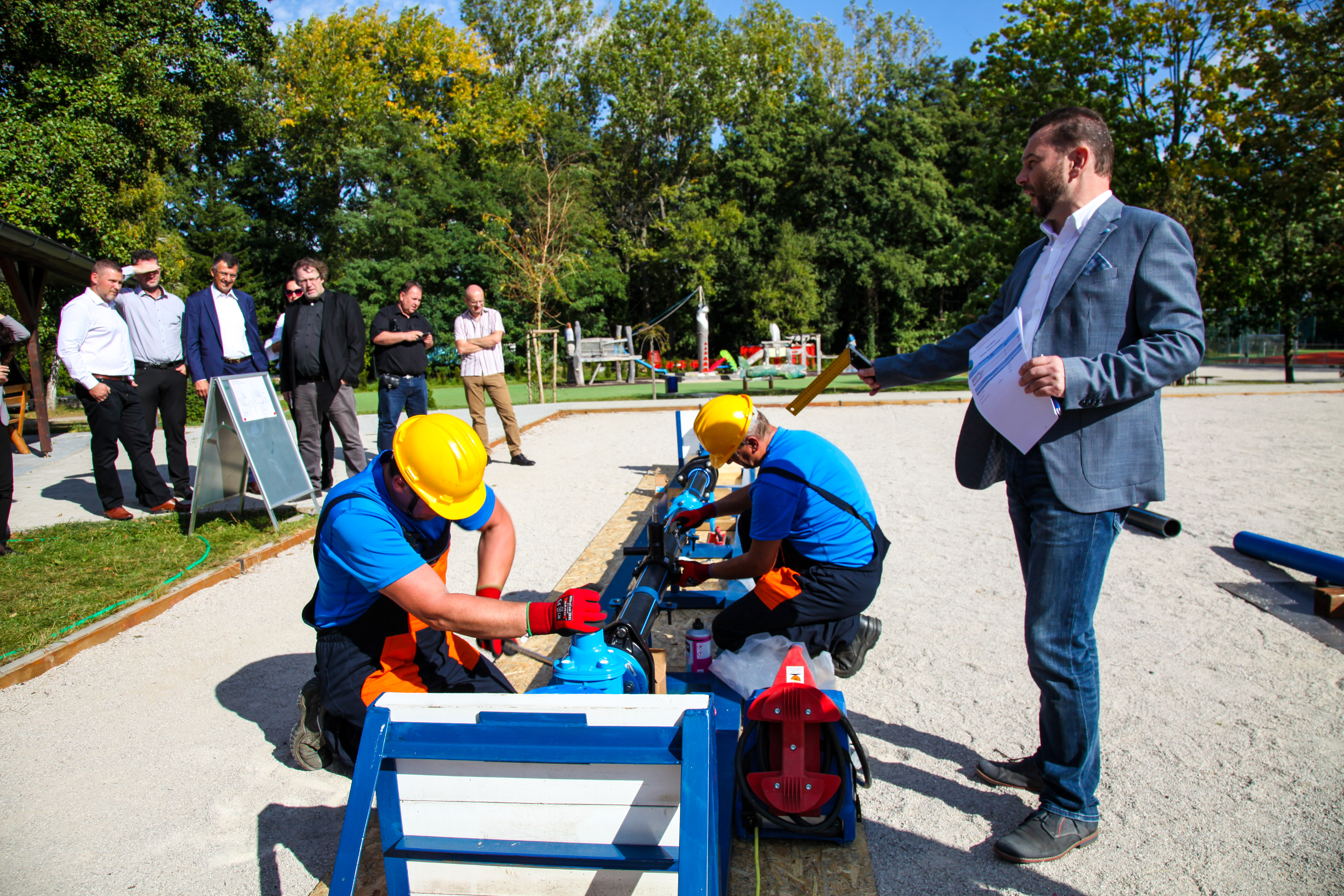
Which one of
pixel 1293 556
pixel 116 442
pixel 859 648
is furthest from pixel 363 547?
pixel 116 442

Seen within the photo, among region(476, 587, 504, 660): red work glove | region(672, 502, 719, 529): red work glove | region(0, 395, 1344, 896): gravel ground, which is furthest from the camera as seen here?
region(672, 502, 719, 529): red work glove

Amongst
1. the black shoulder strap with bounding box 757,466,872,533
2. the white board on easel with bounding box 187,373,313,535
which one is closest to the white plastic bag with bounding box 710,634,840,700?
the black shoulder strap with bounding box 757,466,872,533

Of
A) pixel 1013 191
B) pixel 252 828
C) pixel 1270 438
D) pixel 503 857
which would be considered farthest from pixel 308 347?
pixel 1013 191

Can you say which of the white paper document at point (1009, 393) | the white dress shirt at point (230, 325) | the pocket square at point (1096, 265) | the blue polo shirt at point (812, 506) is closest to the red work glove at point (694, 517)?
the blue polo shirt at point (812, 506)

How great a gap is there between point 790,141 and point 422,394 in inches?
1096

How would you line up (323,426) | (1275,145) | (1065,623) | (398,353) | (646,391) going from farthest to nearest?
1. (646,391)
2. (1275,145)
3. (398,353)
4. (323,426)
5. (1065,623)

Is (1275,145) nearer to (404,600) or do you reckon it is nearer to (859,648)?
(859,648)

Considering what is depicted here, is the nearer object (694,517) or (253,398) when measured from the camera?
(694,517)

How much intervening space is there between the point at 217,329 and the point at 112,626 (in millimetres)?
3158

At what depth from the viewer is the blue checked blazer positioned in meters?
1.88

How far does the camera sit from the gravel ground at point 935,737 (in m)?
2.23

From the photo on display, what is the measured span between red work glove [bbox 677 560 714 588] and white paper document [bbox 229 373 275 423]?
380cm

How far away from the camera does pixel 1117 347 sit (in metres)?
2.02

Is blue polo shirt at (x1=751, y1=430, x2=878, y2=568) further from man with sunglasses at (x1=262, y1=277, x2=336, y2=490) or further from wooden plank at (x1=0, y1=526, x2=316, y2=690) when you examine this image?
man with sunglasses at (x1=262, y1=277, x2=336, y2=490)
